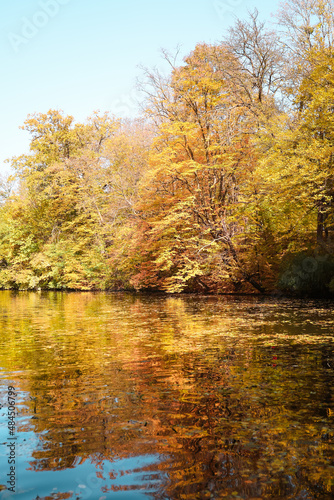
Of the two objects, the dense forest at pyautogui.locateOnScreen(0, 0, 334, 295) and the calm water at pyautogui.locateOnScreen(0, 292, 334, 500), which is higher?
the dense forest at pyautogui.locateOnScreen(0, 0, 334, 295)

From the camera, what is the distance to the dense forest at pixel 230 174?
18297 millimetres

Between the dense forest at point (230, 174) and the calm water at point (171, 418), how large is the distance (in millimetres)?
10961

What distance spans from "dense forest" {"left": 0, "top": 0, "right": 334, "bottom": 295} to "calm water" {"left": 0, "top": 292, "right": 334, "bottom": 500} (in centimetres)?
1096

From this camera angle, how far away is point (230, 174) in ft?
79.3

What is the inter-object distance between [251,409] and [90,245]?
35695mm

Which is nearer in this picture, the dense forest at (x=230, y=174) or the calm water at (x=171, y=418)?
the calm water at (x=171, y=418)

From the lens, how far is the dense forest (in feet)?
60.0

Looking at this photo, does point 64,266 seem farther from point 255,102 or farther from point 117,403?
point 117,403

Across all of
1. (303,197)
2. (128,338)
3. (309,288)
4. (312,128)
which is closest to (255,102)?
(312,128)

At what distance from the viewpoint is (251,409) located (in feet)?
15.0

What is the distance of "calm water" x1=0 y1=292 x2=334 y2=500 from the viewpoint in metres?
3.04

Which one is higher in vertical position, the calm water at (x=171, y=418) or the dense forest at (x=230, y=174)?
the dense forest at (x=230, y=174)

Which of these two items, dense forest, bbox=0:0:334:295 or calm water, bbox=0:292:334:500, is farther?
dense forest, bbox=0:0:334:295

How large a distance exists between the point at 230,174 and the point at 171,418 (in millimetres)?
20939
